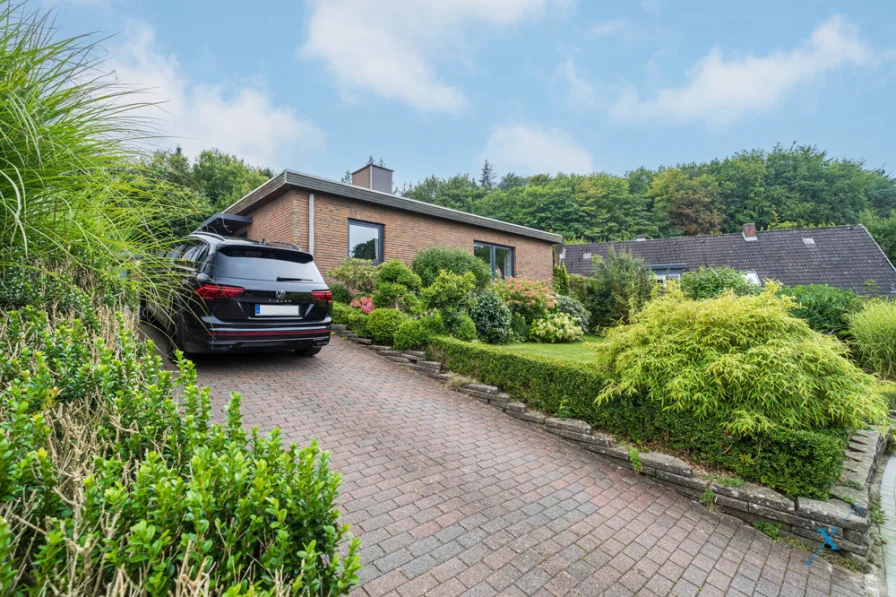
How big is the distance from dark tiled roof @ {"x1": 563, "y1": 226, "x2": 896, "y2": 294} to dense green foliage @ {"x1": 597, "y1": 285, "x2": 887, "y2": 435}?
16.4m

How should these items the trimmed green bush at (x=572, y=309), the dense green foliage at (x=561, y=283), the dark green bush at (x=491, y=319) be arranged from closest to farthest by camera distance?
the dark green bush at (x=491, y=319) < the trimmed green bush at (x=572, y=309) < the dense green foliage at (x=561, y=283)

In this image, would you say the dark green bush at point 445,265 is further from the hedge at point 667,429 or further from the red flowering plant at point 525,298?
the hedge at point 667,429

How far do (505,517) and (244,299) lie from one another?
3.78 m

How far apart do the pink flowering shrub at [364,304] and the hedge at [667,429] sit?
3.08 m

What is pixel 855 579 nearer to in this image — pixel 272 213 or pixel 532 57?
pixel 272 213

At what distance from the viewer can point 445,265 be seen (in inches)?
400

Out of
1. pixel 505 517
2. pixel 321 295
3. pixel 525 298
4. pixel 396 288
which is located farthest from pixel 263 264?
pixel 525 298

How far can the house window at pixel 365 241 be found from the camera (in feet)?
33.3

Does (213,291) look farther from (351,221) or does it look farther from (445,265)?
(445,265)

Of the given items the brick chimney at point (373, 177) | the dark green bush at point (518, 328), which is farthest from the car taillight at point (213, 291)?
the brick chimney at point (373, 177)

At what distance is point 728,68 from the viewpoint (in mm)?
19625

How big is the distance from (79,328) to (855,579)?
517 cm

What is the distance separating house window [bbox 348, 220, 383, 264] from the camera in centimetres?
1016

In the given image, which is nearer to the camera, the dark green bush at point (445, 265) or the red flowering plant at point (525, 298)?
the red flowering plant at point (525, 298)
